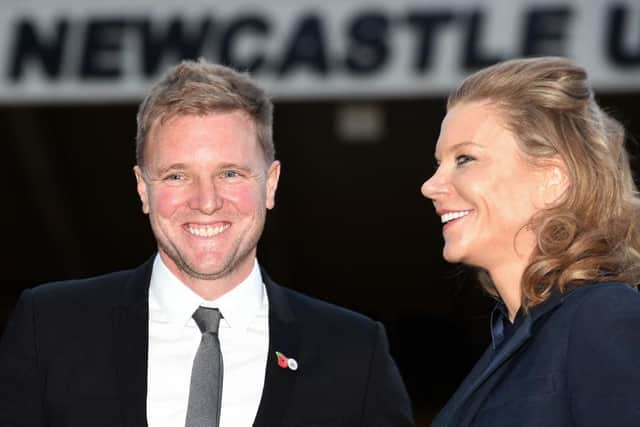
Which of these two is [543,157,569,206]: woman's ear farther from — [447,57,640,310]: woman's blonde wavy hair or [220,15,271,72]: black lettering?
[220,15,271,72]: black lettering

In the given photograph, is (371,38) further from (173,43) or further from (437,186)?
(437,186)

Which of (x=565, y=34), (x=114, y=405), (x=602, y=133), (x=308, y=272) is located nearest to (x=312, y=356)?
(x=114, y=405)

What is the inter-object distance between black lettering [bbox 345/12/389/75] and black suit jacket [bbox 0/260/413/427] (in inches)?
210

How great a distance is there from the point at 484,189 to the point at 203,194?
2.54 ft

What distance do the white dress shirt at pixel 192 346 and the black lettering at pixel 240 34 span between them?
5271 mm

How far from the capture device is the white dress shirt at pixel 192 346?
104 inches

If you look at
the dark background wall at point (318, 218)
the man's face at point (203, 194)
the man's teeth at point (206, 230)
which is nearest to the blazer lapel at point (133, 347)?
the man's face at point (203, 194)

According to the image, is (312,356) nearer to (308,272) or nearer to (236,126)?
(236,126)

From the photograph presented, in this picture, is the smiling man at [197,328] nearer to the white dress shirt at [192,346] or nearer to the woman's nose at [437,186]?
the white dress shirt at [192,346]

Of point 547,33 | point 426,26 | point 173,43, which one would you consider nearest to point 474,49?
point 426,26

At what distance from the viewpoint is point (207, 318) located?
109 inches

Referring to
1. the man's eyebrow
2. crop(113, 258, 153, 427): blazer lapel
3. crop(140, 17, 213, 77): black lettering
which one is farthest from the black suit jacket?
crop(140, 17, 213, 77): black lettering

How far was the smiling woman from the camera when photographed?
2.03 metres

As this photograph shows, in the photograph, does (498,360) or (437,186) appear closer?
(498,360)
